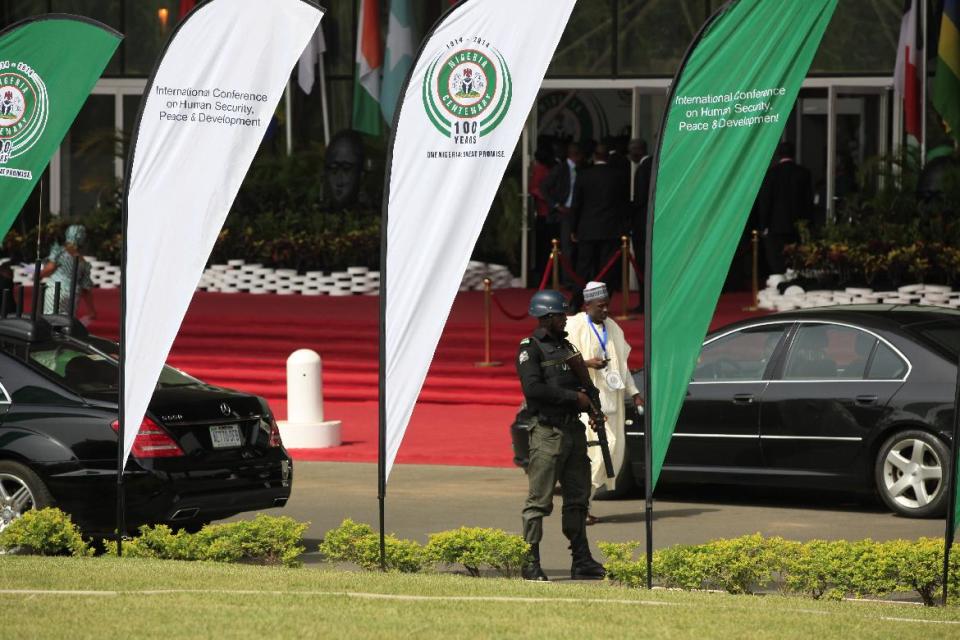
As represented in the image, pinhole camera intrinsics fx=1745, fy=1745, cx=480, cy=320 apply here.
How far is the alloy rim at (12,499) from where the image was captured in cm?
1105

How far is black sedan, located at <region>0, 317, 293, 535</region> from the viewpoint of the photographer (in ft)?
35.8

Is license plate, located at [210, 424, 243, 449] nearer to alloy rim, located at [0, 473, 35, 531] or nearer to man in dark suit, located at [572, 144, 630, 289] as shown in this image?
alloy rim, located at [0, 473, 35, 531]

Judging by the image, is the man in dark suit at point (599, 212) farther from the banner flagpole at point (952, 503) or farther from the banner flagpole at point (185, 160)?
the banner flagpole at point (952, 503)

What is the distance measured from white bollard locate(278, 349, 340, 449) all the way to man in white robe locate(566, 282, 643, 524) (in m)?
4.77

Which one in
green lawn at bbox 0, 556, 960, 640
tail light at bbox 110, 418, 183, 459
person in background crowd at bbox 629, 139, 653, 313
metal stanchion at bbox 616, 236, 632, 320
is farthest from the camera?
person in background crowd at bbox 629, 139, 653, 313

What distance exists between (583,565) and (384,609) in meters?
2.45

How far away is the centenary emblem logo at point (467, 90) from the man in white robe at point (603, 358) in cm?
316

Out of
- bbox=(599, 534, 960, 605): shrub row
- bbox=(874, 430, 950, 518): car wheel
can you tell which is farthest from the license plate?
bbox=(874, 430, 950, 518): car wheel

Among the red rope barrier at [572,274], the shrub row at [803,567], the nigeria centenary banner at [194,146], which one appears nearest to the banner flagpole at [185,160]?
the nigeria centenary banner at [194,146]

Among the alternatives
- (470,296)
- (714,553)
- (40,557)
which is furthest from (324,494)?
(470,296)

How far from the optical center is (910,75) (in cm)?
2459

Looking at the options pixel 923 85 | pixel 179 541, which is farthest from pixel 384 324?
pixel 923 85

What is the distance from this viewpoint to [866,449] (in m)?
12.7

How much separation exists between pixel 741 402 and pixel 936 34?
15.0m
